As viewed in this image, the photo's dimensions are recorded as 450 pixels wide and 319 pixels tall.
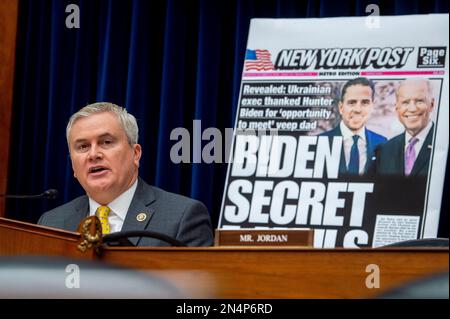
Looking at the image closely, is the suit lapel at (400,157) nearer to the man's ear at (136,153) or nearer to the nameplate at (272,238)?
the man's ear at (136,153)

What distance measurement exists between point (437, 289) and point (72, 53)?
379 cm

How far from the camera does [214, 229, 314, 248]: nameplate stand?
2027 millimetres

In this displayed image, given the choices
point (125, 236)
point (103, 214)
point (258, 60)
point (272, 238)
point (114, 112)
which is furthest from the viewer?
point (258, 60)

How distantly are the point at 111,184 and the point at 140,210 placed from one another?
0.17 metres

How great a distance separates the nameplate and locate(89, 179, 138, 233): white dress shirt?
1270 millimetres

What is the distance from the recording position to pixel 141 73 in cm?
499

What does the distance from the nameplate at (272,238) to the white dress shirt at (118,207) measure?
1.27m

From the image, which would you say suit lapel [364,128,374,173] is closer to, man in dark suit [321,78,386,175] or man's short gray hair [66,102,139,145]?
man in dark suit [321,78,386,175]

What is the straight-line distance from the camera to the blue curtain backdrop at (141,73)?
4.80m

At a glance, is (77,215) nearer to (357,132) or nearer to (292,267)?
(357,132)

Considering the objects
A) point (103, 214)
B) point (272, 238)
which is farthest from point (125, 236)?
point (103, 214)

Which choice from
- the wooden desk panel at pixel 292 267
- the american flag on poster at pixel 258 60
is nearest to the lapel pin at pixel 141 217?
the wooden desk panel at pixel 292 267

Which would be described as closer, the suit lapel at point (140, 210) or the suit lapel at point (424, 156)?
the suit lapel at point (140, 210)

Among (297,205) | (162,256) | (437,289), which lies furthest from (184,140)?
(437,289)
